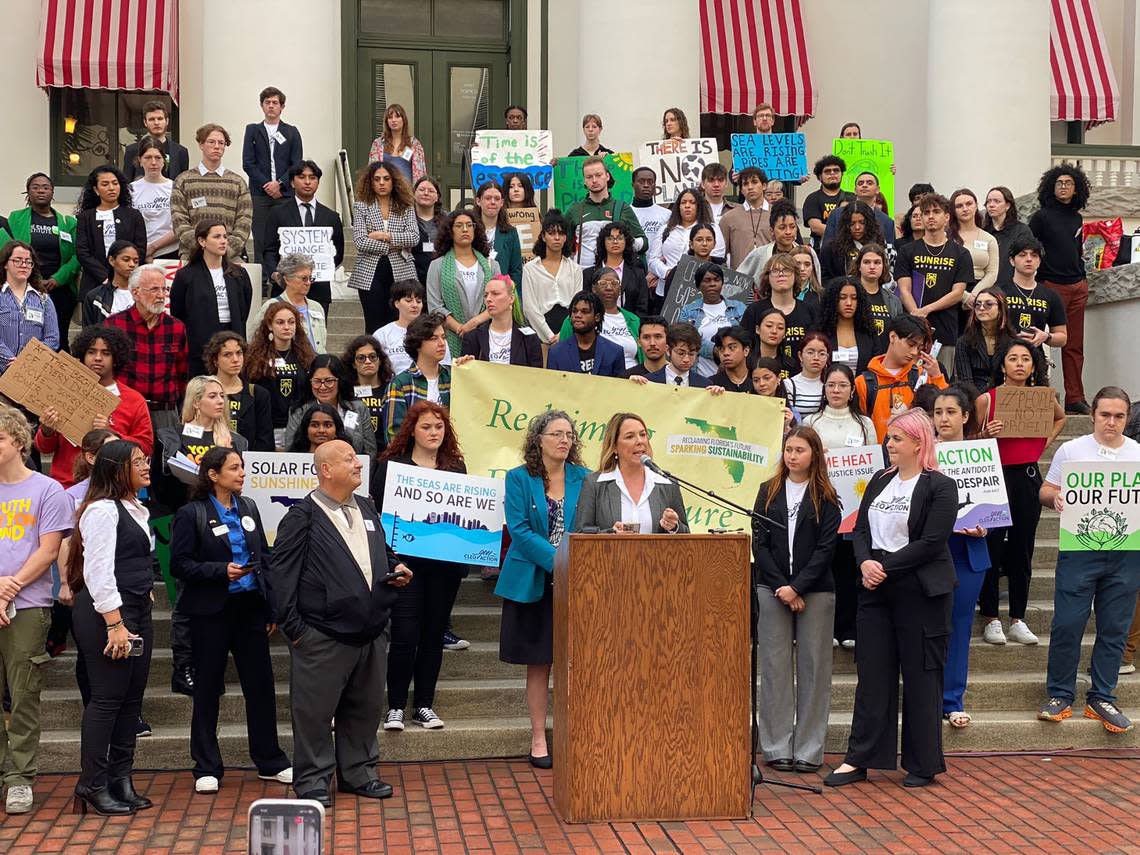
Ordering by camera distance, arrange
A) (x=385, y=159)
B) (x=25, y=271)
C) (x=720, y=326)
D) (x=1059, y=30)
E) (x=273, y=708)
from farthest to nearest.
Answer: (x=1059, y=30)
(x=385, y=159)
(x=720, y=326)
(x=25, y=271)
(x=273, y=708)

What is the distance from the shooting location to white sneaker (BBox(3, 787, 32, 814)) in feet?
27.5

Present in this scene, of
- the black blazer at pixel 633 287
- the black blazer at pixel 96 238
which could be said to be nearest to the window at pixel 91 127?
the black blazer at pixel 96 238

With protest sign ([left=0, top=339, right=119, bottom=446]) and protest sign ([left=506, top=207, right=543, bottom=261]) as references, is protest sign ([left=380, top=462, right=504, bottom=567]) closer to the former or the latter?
protest sign ([left=0, top=339, right=119, bottom=446])

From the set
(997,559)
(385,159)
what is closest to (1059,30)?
(385,159)

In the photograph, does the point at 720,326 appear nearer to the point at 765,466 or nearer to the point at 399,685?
the point at 765,466

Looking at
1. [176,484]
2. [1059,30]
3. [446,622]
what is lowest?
[446,622]

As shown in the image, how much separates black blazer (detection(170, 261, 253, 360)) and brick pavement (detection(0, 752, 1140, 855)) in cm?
418

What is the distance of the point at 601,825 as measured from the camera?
26.5 feet

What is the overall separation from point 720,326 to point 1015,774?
16.4ft

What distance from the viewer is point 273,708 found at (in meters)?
9.08

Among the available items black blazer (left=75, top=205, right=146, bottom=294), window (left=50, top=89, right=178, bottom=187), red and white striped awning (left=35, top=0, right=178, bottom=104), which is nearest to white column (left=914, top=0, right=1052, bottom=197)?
red and white striped awning (left=35, top=0, right=178, bottom=104)

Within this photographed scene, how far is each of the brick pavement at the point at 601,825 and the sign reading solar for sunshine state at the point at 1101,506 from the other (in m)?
1.46

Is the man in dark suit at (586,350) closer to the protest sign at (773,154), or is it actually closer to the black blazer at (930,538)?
the black blazer at (930,538)

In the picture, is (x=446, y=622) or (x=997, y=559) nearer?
(x=446, y=622)
